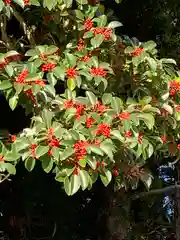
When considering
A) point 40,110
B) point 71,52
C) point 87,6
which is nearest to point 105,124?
point 40,110

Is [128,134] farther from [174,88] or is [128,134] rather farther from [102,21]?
[102,21]

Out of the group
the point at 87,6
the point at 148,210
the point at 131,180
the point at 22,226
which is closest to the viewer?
the point at 87,6

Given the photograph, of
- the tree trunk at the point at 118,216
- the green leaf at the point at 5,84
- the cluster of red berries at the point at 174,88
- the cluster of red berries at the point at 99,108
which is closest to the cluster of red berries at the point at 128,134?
the cluster of red berries at the point at 99,108

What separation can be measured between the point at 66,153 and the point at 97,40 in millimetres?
528

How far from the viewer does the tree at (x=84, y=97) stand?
1660 mm

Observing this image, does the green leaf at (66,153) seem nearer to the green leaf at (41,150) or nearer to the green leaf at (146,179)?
the green leaf at (41,150)

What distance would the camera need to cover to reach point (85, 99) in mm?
1814

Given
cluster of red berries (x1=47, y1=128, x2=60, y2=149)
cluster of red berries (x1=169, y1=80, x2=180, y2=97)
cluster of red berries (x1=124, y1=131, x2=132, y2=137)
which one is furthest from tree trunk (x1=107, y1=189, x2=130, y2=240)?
cluster of red berries (x1=47, y1=128, x2=60, y2=149)

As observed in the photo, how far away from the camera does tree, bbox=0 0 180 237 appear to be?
1.66 meters

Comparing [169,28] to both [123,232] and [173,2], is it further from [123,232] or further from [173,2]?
[123,232]

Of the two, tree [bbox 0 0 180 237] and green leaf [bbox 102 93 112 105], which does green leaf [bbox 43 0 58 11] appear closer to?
tree [bbox 0 0 180 237]

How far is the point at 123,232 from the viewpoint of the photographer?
3160 mm

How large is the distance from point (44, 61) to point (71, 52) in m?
0.18

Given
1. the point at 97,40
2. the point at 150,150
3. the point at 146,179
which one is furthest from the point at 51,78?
the point at 146,179
